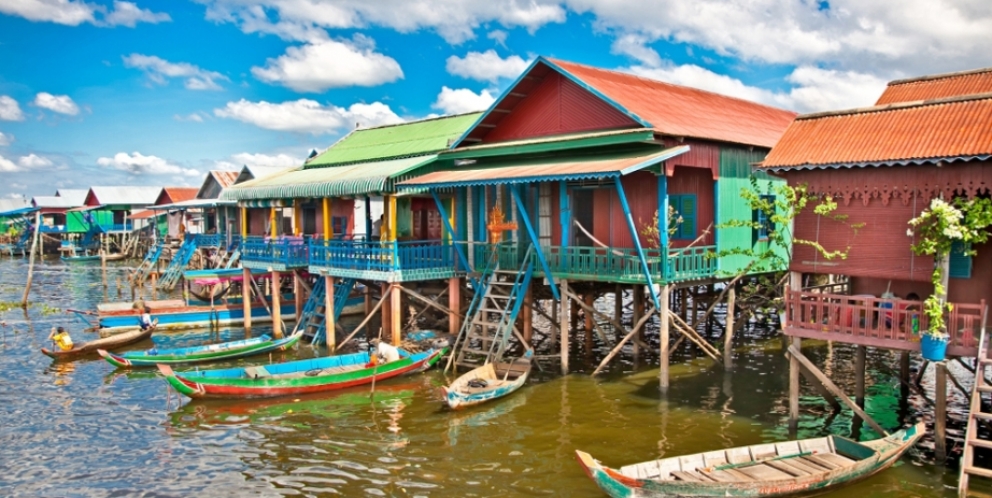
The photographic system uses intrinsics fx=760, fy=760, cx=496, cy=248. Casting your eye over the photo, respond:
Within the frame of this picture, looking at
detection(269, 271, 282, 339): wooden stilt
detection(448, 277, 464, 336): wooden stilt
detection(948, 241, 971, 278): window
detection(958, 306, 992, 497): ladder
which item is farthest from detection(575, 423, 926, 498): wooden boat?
detection(269, 271, 282, 339): wooden stilt

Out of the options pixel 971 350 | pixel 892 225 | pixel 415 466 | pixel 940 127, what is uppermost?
pixel 940 127

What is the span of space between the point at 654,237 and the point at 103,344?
17.9m

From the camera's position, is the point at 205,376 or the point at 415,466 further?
the point at 205,376

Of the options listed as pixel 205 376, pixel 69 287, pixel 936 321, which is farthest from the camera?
pixel 69 287

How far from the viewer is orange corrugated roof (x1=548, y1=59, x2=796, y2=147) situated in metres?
19.0

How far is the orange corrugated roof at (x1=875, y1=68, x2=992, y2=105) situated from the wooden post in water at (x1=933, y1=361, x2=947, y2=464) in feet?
36.6

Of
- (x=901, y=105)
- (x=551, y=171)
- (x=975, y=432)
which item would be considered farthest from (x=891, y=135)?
(x=551, y=171)

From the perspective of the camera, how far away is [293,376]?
63.9ft

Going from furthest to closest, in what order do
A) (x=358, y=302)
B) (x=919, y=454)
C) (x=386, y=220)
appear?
(x=358, y=302) < (x=386, y=220) < (x=919, y=454)

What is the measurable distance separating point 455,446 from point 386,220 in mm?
9166

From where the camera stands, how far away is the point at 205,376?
18.6 meters

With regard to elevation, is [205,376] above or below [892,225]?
below

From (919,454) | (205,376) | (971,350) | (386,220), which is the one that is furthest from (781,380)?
(205,376)

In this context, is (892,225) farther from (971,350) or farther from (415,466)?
(415,466)
